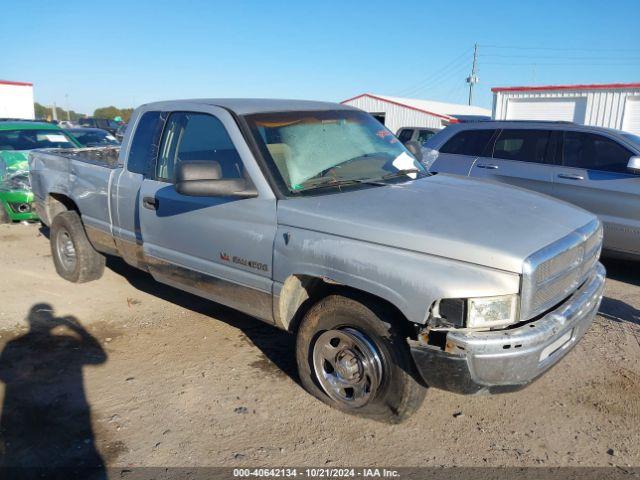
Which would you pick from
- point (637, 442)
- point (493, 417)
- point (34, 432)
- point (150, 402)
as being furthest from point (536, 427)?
point (34, 432)

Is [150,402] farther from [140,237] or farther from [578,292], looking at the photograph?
[578,292]

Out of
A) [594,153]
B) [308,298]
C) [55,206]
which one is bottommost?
[308,298]

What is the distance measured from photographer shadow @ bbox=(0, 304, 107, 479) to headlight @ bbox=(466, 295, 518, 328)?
2114 millimetres

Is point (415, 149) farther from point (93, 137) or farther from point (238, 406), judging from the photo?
point (93, 137)

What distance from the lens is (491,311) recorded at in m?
2.66

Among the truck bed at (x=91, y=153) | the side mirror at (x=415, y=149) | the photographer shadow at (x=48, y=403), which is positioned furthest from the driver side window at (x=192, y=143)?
the side mirror at (x=415, y=149)

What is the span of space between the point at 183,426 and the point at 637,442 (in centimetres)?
269

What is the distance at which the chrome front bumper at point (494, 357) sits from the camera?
8.68ft

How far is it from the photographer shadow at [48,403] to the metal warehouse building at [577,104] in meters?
20.1

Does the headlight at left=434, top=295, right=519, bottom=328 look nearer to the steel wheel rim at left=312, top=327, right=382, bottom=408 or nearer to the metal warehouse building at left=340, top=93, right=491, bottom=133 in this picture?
the steel wheel rim at left=312, top=327, right=382, bottom=408

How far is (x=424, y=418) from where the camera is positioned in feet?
11.0

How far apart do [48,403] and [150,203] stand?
5.27ft

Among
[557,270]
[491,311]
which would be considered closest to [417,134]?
[557,270]

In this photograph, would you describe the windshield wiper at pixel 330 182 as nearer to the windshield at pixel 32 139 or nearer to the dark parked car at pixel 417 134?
the windshield at pixel 32 139
